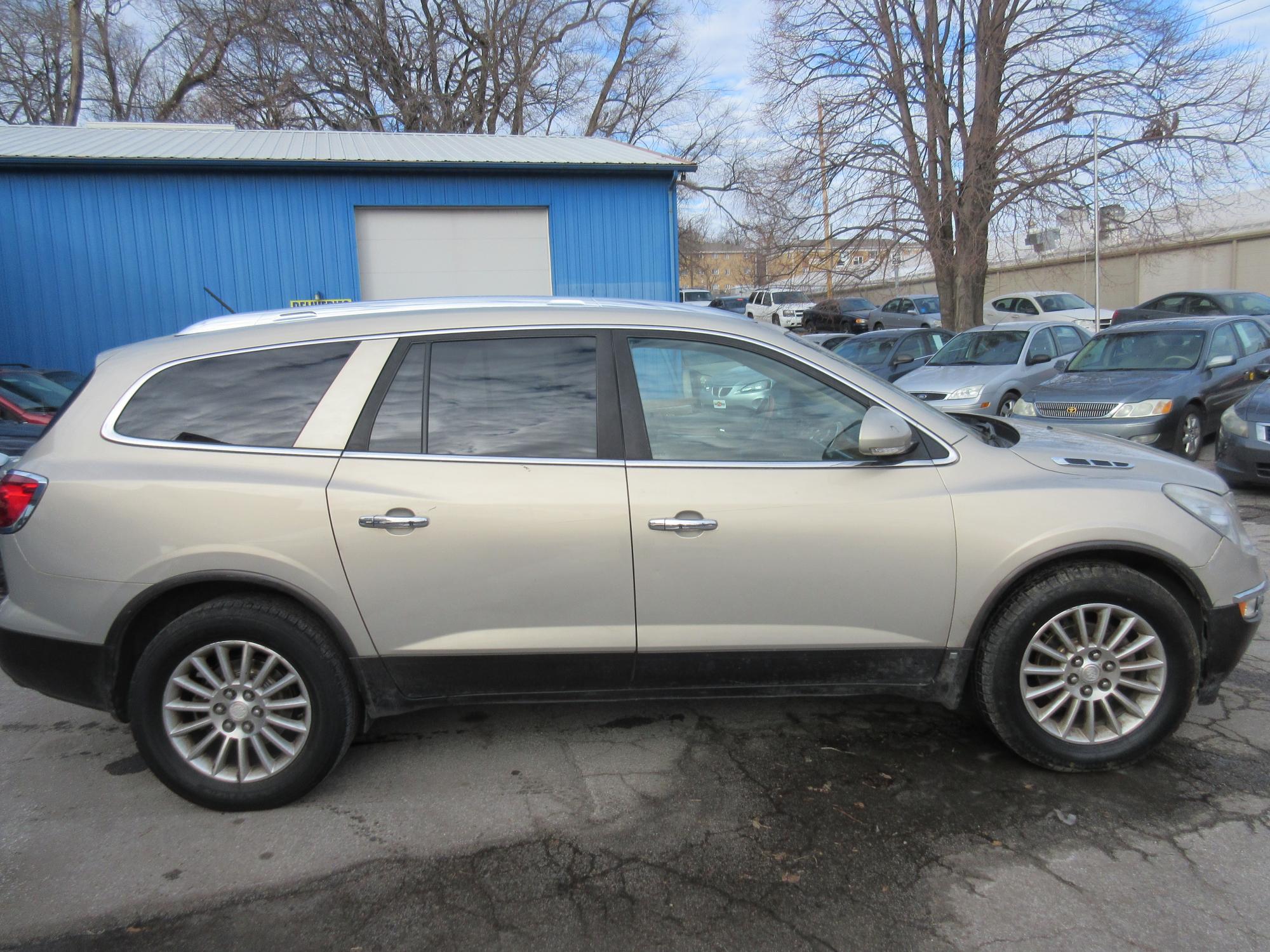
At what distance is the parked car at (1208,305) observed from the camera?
57.8ft

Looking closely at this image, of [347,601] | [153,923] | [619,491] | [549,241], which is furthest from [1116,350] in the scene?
[153,923]

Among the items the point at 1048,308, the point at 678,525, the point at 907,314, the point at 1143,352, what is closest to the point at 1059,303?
the point at 1048,308

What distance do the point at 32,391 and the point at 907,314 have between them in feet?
82.1

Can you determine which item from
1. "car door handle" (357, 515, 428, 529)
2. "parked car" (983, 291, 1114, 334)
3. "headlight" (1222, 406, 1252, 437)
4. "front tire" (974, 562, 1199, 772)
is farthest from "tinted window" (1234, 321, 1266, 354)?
"parked car" (983, 291, 1114, 334)

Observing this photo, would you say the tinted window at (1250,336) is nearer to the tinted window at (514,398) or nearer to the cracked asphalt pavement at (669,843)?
A: the cracked asphalt pavement at (669,843)

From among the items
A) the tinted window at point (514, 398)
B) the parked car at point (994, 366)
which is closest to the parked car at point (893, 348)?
the parked car at point (994, 366)

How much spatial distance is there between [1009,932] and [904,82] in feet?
68.5

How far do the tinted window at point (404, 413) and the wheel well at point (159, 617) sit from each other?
63 centimetres

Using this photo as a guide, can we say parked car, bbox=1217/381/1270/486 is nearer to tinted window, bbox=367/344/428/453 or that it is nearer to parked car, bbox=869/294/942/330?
tinted window, bbox=367/344/428/453

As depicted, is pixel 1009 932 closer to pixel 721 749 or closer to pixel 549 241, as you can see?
pixel 721 749

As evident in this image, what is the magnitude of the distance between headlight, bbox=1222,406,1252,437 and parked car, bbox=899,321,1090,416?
3295 millimetres

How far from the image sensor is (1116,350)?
1090 cm

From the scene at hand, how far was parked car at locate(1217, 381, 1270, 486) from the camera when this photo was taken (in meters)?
7.88

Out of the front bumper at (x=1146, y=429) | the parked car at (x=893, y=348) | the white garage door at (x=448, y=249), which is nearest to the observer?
the front bumper at (x=1146, y=429)
